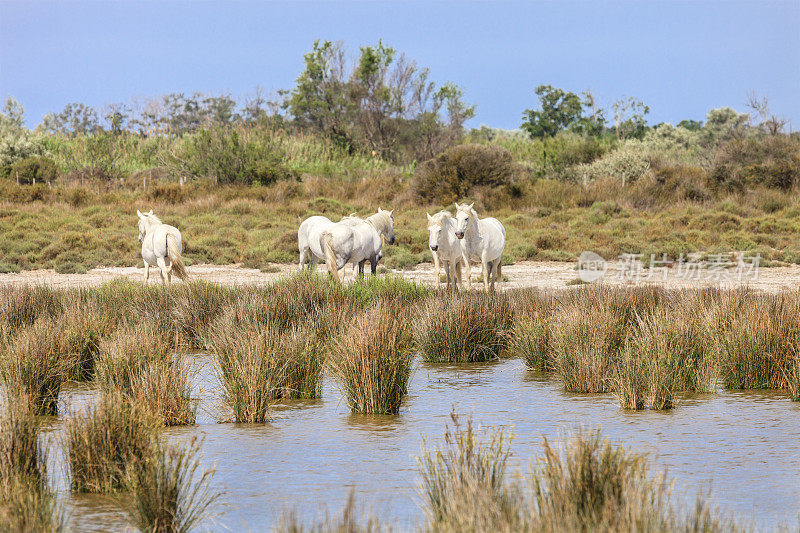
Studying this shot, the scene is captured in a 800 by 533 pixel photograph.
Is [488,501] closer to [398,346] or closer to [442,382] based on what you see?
[398,346]

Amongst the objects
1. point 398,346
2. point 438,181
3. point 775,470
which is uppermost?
point 438,181

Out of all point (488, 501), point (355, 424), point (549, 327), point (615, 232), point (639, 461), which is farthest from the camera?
point (615, 232)

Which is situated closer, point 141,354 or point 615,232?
point 141,354

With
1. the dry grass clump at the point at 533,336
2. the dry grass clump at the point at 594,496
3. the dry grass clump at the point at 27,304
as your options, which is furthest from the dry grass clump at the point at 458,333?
the dry grass clump at the point at 594,496

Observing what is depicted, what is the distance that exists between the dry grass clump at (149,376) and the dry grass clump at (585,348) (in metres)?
3.37

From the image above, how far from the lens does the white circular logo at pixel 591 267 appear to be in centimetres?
1860

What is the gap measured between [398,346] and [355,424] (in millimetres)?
1098

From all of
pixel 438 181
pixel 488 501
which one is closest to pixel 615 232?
pixel 438 181

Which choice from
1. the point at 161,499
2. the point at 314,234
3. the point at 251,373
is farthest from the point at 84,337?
the point at 314,234

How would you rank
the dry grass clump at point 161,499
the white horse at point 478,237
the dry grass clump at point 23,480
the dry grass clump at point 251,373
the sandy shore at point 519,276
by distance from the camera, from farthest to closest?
the sandy shore at point 519,276 < the white horse at point 478,237 < the dry grass clump at point 251,373 < the dry grass clump at point 161,499 < the dry grass clump at point 23,480

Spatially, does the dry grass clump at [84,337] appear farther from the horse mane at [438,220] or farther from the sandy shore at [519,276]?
the sandy shore at [519,276]

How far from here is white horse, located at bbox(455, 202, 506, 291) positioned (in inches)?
511

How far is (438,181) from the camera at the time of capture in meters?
30.7

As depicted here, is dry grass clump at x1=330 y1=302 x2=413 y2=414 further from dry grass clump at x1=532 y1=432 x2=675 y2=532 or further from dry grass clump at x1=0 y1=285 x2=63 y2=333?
dry grass clump at x1=0 y1=285 x2=63 y2=333
